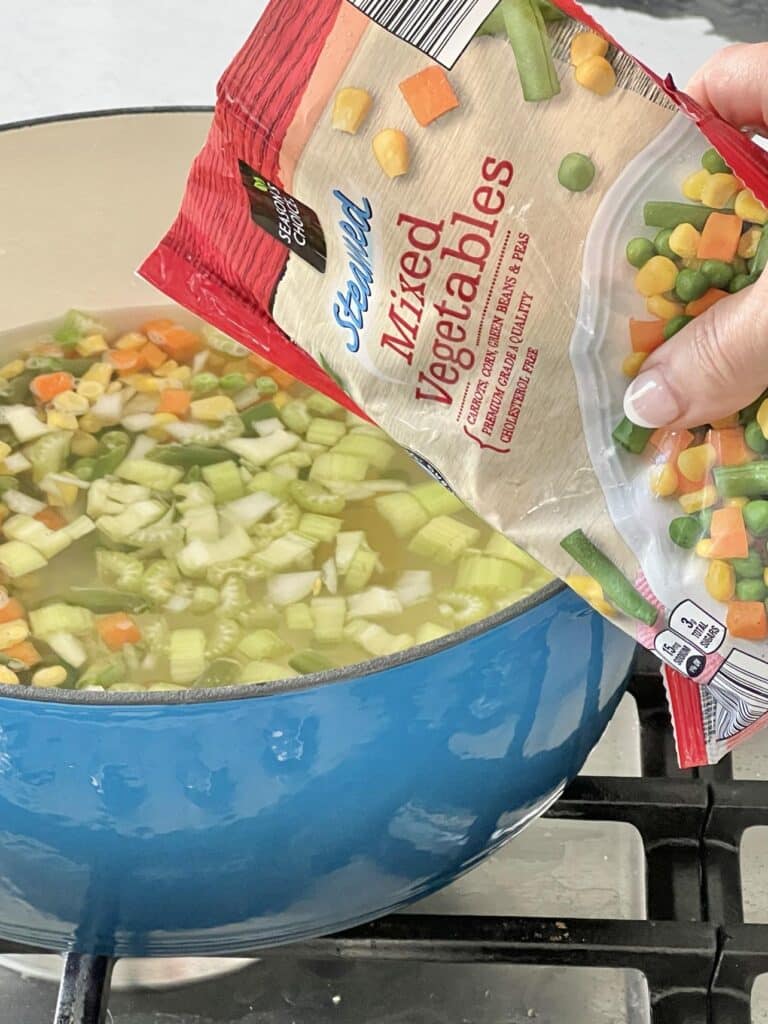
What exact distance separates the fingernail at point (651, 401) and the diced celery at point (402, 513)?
447 millimetres

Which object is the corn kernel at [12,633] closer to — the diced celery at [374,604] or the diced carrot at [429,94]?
the diced celery at [374,604]

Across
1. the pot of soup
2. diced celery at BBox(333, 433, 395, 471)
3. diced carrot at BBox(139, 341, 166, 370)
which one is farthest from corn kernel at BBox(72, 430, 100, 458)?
diced celery at BBox(333, 433, 395, 471)

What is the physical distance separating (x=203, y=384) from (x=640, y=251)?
2.27 ft

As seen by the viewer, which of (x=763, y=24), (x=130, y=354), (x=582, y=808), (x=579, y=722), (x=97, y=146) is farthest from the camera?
(x=763, y=24)

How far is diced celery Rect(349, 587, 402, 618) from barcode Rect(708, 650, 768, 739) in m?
0.34

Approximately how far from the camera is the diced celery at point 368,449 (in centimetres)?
121

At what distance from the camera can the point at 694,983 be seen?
2.80 ft

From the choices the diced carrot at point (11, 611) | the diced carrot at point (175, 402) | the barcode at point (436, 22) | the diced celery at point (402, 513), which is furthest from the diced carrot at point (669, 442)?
the diced carrot at point (175, 402)

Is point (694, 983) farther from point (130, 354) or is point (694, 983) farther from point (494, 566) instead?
point (130, 354)

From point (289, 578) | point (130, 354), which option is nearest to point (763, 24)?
point (130, 354)

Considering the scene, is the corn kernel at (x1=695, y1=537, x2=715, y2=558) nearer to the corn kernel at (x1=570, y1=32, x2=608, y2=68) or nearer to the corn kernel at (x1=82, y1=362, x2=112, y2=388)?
the corn kernel at (x1=570, y1=32, x2=608, y2=68)

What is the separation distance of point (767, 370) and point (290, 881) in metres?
0.35

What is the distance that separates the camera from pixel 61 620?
103 cm

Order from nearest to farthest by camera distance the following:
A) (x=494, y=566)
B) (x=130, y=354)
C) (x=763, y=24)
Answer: (x=494, y=566)
(x=130, y=354)
(x=763, y=24)
